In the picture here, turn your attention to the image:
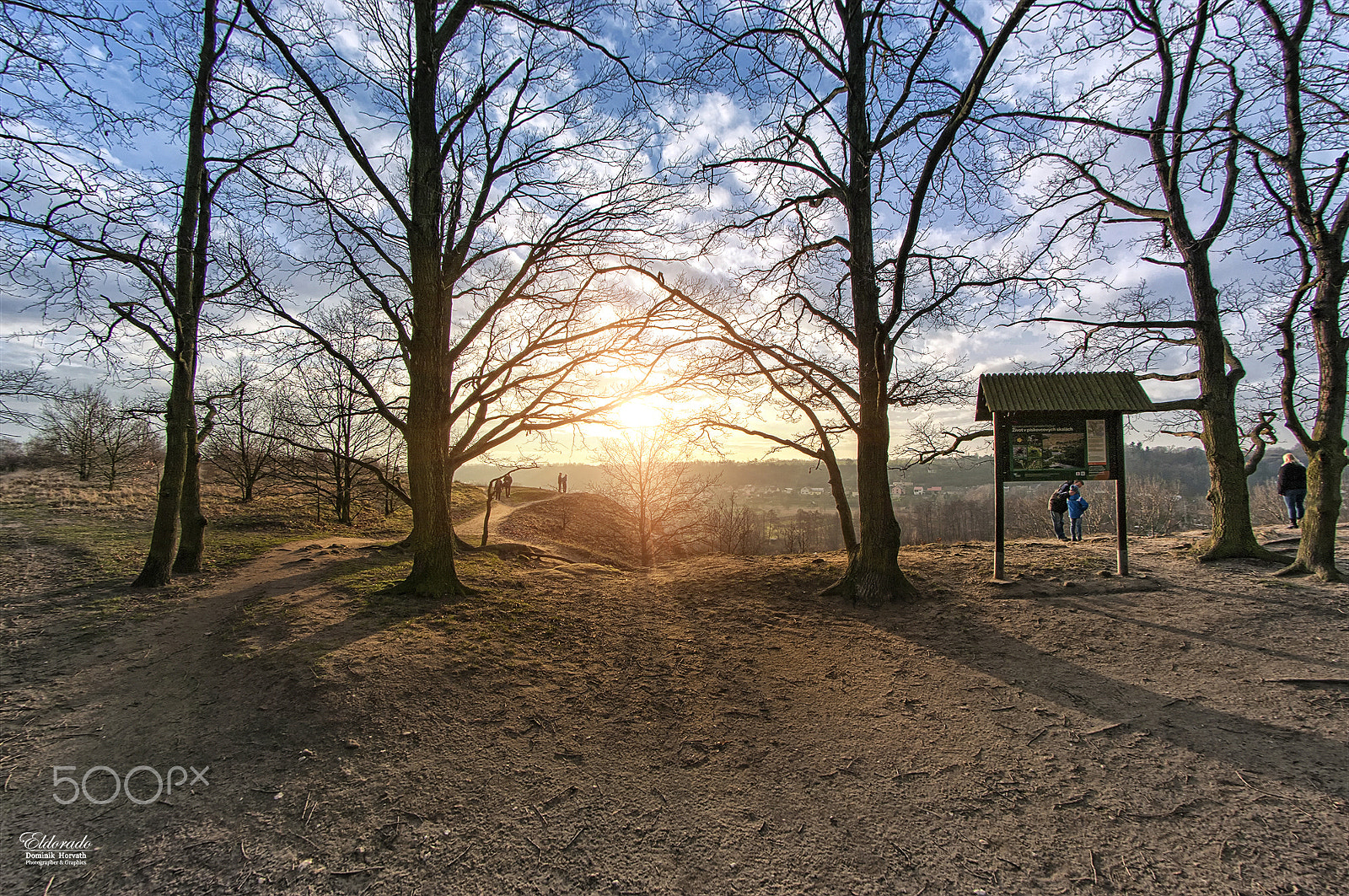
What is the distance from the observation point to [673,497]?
21141mm

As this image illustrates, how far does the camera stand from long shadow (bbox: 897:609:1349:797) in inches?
130

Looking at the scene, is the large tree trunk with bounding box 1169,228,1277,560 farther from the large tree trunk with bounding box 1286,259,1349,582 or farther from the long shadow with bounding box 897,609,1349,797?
the long shadow with bounding box 897,609,1349,797

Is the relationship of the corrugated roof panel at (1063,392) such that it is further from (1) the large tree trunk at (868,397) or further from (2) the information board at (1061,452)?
(1) the large tree trunk at (868,397)

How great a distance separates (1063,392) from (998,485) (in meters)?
1.76

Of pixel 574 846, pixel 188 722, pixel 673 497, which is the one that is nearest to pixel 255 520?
pixel 673 497

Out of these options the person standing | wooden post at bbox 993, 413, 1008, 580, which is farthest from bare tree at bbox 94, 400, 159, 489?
the person standing

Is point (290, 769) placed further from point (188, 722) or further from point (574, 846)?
point (574, 846)

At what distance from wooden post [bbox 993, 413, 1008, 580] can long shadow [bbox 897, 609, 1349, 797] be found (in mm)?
2708

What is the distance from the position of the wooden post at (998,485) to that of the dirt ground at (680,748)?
131cm

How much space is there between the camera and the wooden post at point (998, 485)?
8.20 meters

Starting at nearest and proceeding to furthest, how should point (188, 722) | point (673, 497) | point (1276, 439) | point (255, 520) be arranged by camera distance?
point (188, 722), point (1276, 439), point (255, 520), point (673, 497)

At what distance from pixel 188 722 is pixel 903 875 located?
4831 mm

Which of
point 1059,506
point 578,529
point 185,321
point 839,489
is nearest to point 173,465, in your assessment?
point 185,321

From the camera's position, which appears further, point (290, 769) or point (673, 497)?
point (673, 497)
